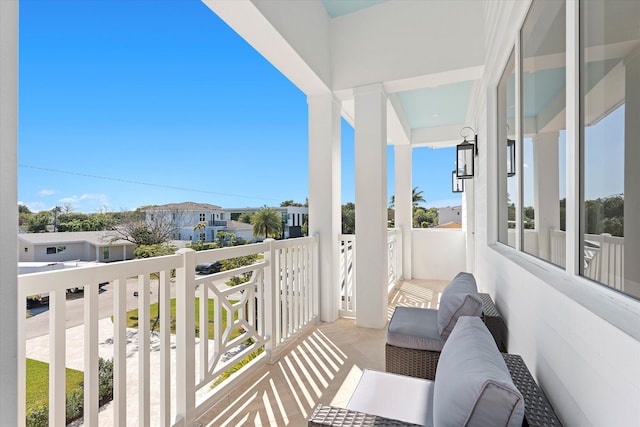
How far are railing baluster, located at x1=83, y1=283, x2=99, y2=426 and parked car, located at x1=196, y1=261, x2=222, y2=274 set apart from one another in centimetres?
66

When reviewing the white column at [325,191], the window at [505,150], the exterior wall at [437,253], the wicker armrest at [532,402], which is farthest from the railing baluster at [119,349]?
the exterior wall at [437,253]

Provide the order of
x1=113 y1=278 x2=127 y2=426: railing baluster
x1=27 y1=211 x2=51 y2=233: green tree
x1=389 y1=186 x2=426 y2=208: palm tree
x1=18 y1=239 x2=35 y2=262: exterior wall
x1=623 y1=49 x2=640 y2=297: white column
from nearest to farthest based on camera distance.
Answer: x1=623 y1=49 x2=640 y2=297: white column → x1=18 y1=239 x2=35 y2=262: exterior wall → x1=27 y1=211 x2=51 y2=233: green tree → x1=113 y1=278 x2=127 y2=426: railing baluster → x1=389 y1=186 x2=426 y2=208: palm tree

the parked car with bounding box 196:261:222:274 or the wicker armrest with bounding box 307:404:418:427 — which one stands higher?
the parked car with bounding box 196:261:222:274

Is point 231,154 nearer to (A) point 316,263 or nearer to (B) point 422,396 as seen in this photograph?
(A) point 316,263

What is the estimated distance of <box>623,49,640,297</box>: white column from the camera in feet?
2.55

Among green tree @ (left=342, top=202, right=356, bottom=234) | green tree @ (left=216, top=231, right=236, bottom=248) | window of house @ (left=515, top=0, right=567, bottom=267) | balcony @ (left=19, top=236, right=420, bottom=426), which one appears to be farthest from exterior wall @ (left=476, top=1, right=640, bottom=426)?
green tree @ (left=342, top=202, right=356, bottom=234)

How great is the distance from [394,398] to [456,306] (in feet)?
2.41

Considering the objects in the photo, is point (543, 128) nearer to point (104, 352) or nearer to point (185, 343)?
point (185, 343)

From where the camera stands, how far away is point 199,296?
194 centimetres

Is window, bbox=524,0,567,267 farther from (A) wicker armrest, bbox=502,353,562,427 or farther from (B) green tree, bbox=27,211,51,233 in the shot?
(B) green tree, bbox=27,211,51,233

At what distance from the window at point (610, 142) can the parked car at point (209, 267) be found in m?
1.94

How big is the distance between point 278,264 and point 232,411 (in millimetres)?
1240

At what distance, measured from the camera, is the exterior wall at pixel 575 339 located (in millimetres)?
644

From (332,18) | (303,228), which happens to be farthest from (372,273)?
(332,18)
